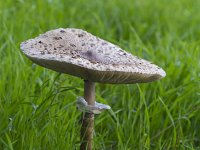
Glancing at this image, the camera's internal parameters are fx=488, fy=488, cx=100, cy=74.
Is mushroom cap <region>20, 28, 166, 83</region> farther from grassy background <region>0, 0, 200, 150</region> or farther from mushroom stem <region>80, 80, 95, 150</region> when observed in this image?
grassy background <region>0, 0, 200, 150</region>

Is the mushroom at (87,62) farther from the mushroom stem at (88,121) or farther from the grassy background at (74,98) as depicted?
the grassy background at (74,98)

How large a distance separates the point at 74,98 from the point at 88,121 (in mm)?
770

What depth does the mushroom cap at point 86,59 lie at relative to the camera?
245cm

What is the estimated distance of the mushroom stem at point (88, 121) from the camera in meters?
2.82

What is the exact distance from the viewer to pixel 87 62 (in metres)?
2.45

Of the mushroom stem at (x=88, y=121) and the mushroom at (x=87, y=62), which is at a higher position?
the mushroom at (x=87, y=62)

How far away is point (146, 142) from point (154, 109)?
480 mm

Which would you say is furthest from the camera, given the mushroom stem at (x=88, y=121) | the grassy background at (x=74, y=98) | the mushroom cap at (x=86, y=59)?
the grassy background at (x=74, y=98)

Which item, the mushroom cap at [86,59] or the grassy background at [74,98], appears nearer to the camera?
the mushroom cap at [86,59]

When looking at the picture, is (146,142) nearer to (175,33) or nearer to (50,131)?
(50,131)

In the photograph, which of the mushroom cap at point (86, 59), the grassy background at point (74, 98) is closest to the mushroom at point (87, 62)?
the mushroom cap at point (86, 59)

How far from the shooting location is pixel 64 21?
208 inches

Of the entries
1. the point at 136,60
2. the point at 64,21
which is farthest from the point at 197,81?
the point at 64,21

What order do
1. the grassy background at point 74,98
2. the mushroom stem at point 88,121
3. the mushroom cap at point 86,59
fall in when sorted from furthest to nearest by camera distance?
1. the grassy background at point 74,98
2. the mushroom stem at point 88,121
3. the mushroom cap at point 86,59
